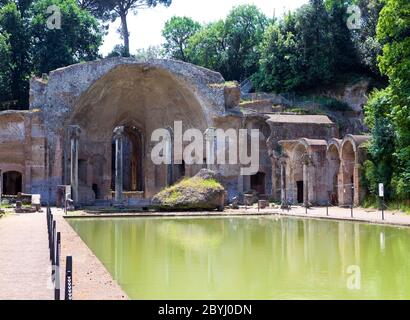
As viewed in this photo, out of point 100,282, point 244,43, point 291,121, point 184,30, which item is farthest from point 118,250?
point 184,30

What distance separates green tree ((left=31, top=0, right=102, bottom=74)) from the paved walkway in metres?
36.7

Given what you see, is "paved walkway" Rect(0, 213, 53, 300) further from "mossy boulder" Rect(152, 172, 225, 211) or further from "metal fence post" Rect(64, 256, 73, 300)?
"mossy boulder" Rect(152, 172, 225, 211)

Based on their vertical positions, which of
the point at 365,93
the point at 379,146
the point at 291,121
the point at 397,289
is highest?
the point at 365,93

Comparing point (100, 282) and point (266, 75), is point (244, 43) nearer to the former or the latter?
point (266, 75)

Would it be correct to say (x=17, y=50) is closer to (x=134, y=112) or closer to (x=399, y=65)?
(x=134, y=112)

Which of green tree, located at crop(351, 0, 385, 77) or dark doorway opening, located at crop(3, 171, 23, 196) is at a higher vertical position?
green tree, located at crop(351, 0, 385, 77)

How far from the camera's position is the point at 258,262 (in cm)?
1285

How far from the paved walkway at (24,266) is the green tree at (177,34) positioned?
60.5 meters

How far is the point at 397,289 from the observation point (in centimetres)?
956

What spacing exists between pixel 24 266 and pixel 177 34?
68.4 metres

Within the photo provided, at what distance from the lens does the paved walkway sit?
8797 mm

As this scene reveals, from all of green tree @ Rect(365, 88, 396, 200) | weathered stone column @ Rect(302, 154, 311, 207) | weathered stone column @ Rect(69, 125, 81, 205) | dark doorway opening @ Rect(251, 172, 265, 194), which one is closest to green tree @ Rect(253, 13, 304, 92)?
dark doorway opening @ Rect(251, 172, 265, 194)

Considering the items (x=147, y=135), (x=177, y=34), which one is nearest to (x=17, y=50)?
(x=147, y=135)
